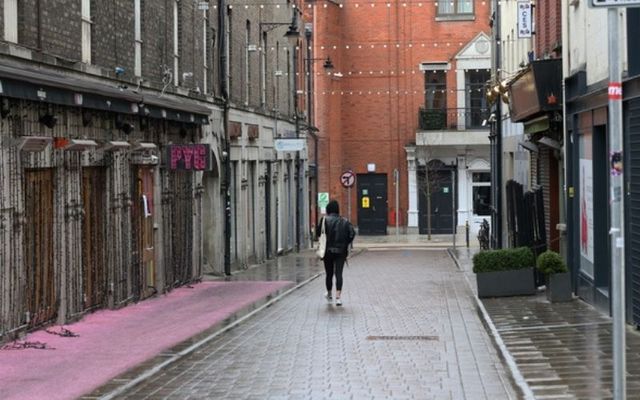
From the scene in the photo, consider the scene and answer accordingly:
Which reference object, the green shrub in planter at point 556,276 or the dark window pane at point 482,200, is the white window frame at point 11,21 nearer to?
the green shrub in planter at point 556,276

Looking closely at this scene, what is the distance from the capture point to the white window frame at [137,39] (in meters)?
21.3

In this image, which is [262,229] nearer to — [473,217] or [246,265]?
[246,265]

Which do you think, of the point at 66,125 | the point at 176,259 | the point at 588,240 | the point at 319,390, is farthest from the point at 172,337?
the point at 176,259

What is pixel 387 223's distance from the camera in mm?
55281

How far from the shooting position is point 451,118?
53781 millimetres

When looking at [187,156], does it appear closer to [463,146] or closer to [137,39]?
[137,39]

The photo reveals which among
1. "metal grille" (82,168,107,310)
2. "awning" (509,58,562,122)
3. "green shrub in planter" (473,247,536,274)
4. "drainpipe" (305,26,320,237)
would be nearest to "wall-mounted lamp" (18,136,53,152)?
"metal grille" (82,168,107,310)

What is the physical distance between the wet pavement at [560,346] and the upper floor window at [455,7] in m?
36.2

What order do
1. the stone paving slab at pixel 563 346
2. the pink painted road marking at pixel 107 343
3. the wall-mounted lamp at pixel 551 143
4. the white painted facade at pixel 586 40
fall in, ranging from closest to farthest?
the stone paving slab at pixel 563 346, the pink painted road marking at pixel 107 343, the white painted facade at pixel 586 40, the wall-mounted lamp at pixel 551 143

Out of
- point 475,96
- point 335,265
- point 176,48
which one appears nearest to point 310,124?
point 475,96

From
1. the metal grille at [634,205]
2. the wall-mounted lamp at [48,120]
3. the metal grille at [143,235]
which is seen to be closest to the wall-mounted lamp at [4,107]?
the wall-mounted lamp at [48,120]

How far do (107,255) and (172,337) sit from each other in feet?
12.8

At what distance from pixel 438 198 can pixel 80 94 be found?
39209 millimetres

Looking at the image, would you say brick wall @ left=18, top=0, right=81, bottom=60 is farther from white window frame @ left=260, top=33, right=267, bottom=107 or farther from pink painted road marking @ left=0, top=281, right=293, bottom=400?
white window frame @ left=260, top=33, right=267, bottom=107
